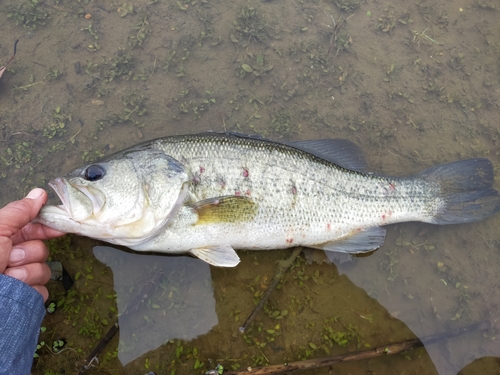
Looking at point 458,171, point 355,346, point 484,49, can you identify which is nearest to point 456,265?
point 458,171

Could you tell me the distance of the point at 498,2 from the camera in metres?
4.34

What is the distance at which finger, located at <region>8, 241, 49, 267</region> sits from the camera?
8.58ft

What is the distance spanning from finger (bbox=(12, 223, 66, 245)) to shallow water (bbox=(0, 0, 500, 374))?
0.54 m

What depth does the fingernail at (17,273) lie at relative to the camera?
2547 mm

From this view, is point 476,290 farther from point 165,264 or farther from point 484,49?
point 165,264

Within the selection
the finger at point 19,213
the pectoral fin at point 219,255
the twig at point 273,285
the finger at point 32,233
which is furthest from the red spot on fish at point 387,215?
the finger at point 19,213

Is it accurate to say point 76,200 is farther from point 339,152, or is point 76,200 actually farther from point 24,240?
point 339,152

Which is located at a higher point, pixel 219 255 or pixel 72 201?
pixel 72 201

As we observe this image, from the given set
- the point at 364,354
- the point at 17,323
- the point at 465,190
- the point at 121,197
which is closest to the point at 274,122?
the point at 121,197

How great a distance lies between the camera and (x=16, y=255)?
2.62 m

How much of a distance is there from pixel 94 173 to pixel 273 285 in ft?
6.07

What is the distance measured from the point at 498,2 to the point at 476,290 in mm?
3459

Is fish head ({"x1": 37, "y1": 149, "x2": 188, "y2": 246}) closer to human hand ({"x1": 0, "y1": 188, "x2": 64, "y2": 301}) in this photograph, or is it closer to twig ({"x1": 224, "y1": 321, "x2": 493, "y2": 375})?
human hand ({"x1": 0, "y1": 188, "x2": 64, "y2": 301})

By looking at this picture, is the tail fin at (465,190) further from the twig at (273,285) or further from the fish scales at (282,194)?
the twig at (273,285)
